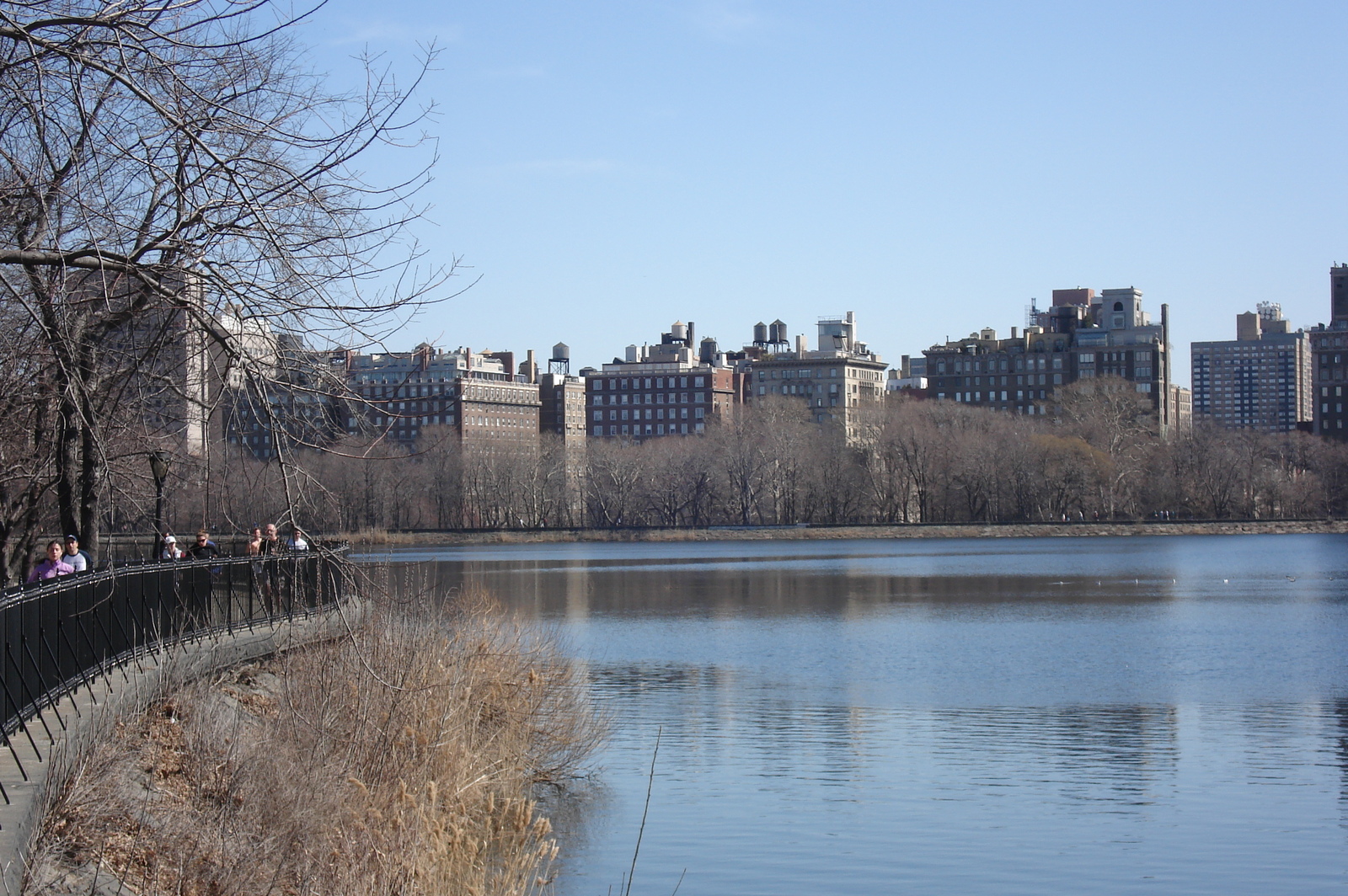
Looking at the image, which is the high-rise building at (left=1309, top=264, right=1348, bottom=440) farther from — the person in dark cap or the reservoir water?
the person in dark cap

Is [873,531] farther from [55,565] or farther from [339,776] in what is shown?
[339,776]

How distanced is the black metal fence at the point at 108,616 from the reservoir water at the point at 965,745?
5168 millimetres

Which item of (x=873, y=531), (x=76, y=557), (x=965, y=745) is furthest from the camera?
(x=873, y=531)

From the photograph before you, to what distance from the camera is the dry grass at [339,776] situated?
10.5 m

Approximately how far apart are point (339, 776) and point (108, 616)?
408 cm

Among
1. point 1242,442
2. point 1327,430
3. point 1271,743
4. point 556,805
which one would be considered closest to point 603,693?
point 556,805

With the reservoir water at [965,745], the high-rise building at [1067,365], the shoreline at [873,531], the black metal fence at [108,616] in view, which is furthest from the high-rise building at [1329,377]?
the black metal fence at [108,616]

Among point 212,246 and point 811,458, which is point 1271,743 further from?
point 811,458

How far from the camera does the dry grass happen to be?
10.5 metres

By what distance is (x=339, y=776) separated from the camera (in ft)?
43.0

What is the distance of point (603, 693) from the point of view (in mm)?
29453

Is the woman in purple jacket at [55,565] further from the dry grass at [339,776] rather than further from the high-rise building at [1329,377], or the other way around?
the high-rise building at [1329,377]

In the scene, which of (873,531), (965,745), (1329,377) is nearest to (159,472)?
(965,745)

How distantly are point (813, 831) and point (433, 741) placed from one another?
506cm
